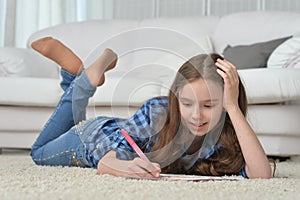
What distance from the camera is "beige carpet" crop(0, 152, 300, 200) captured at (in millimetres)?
1034

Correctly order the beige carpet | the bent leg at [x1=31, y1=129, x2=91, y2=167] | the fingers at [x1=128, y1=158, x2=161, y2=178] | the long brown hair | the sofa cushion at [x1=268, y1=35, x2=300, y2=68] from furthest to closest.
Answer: the sofa cushion at [x1=268, y1=35, x2=300, y2=68]
the bent leg at [x1=31, y1=129, x2=91, y2=167]
the long brown hair
the fingers at [x1=128, y1=158, x2=161, y2=178]
the beige carpet

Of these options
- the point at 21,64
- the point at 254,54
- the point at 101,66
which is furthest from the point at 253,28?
the point at 101,66

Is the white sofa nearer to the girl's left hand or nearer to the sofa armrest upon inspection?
the sofa armrest

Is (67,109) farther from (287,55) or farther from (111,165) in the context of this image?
(287,55)

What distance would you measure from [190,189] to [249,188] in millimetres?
131

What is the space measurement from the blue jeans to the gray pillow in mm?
1174

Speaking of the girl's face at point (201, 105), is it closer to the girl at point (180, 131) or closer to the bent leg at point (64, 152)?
the girl at point (180, 131)

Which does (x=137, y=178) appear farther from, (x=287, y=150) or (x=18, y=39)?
(x=18, y=39)

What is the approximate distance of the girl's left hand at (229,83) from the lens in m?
1.33

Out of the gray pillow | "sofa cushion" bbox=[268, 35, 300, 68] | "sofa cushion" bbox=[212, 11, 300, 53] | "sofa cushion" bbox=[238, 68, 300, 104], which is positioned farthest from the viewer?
"sofa cushion" bbox=[212, 11, 300, 53]

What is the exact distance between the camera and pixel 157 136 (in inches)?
57.5

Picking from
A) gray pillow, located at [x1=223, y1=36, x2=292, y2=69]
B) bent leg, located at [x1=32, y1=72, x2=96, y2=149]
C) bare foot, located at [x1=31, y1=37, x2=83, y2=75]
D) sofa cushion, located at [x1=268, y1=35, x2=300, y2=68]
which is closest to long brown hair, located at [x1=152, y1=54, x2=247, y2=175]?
bent leg, located at [x1=32, y1=72, x2=96, y2=149]

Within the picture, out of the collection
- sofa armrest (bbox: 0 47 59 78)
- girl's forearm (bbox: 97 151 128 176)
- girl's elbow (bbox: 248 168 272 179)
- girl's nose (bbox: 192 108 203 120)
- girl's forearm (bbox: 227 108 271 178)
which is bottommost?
sofa armrest (bbox: 0 47 59 78)

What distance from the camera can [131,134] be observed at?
1.46 m
